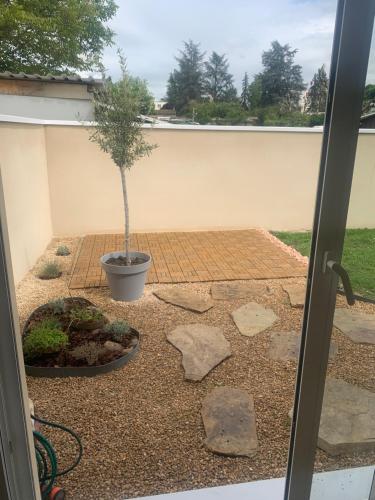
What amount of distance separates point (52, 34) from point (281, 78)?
7.66m

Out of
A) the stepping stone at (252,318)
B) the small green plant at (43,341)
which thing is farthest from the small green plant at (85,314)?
the stepping stone at (252,318)

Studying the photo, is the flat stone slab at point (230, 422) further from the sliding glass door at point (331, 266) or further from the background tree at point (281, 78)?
the background tree at point (281, 78)

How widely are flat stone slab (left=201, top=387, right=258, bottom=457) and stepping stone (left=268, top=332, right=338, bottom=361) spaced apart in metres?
0.54

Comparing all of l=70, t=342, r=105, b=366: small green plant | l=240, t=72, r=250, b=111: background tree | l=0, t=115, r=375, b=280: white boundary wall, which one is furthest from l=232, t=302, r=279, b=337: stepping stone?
l=240, t=72, r=250, b=111: background tree

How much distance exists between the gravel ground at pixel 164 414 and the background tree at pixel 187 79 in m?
9.81

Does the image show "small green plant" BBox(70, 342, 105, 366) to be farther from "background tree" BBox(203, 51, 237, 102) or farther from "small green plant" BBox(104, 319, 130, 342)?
"background tree" BBox(203, 51, 237, 102)

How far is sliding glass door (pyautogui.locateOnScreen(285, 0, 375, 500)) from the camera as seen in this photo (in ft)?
2.84

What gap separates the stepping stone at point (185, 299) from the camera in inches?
136

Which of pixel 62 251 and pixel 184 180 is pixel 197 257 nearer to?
pixel 184 180

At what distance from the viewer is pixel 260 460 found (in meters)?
1.75

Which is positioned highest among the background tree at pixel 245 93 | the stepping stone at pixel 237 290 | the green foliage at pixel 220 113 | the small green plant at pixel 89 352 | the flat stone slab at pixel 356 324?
the background tree at pixel 245 93

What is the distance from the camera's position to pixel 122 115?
3.08 meters

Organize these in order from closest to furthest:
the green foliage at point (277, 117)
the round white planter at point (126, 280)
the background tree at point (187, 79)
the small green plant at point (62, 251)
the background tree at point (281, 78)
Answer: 1. the round white planter at point (126, 280)
2. the small green plant at point (62, 251)
3. the green foliage at point (277, 117)
4. the background tree at point (281, 78)
5. the background tree at point (187, 79)

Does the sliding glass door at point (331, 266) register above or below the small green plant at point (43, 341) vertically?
above
